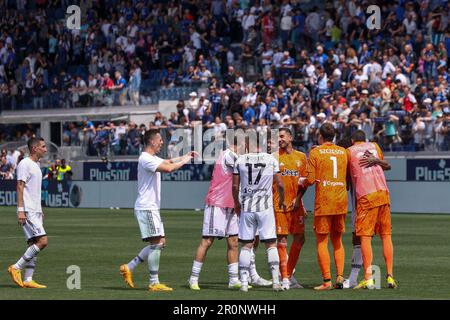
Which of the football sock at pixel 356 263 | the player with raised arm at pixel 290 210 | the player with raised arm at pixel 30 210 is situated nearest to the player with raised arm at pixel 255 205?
the player with raised arm at pixel 290 210

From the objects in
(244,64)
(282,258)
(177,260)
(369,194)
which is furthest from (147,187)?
(244,64)

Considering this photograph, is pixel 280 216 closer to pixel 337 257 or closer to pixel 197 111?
pixel 337 257

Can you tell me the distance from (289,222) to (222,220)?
1.01 m

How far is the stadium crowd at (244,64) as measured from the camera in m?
38.8

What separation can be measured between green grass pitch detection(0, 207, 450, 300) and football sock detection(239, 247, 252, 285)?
0.79 ft

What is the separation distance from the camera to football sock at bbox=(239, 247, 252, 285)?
16656 mm

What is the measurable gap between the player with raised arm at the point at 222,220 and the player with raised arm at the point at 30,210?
235 centimetres

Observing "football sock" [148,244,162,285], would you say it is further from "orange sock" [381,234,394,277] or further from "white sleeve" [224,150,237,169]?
"orange sock" [381,234,394,277]

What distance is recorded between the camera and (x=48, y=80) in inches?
2180

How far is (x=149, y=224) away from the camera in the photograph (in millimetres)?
16875

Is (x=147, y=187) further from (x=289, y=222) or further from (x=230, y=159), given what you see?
(x=289, y=222)

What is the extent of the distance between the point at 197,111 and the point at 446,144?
445 inches

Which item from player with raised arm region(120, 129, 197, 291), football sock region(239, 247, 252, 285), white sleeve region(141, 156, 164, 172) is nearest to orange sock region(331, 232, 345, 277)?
football sock region(239, 247, 252, 285)

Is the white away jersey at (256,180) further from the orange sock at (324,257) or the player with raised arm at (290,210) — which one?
the orange sock at (324,257)
